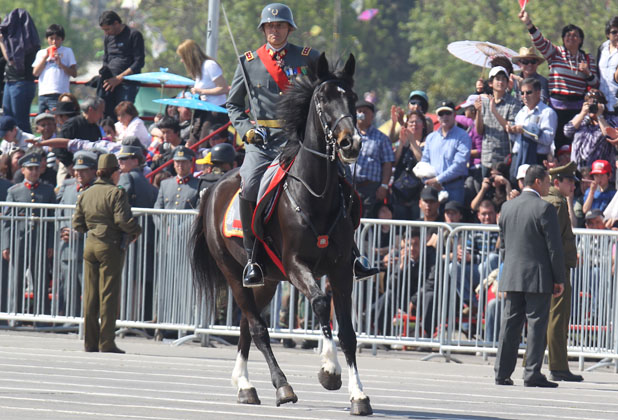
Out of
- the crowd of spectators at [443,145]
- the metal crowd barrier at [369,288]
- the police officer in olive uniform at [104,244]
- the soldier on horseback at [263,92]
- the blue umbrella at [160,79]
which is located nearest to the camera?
the soldier on horseback at [263,92]

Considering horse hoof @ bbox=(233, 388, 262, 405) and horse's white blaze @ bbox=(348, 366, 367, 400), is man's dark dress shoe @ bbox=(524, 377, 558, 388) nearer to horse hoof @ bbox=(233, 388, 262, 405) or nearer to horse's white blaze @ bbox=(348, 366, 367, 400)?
horse hoof @ bbox=(233, 388, 262, 405)

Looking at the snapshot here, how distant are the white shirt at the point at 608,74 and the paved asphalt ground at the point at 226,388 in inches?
166

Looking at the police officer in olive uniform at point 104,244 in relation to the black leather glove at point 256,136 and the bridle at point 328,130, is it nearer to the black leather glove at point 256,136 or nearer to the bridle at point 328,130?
the black leather glove at point 256,136

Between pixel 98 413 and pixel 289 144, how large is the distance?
261 centimetres

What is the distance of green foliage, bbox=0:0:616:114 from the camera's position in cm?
6781

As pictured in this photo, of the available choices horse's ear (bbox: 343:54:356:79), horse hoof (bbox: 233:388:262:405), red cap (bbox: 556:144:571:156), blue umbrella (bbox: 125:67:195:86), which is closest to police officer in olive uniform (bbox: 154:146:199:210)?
blue umbrella (bbox: 125:67:195:86)

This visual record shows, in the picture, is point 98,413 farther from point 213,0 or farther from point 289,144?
point 213,0

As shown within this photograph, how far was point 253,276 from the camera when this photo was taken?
34.8 ft

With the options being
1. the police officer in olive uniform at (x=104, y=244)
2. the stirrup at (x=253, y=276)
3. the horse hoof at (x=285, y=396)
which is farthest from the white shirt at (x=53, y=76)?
the horse hoof at (x=285, y=396)

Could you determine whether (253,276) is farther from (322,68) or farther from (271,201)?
(322,68)

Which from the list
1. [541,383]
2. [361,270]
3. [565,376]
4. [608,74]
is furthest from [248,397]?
[608,74]

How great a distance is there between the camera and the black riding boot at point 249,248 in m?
10.6

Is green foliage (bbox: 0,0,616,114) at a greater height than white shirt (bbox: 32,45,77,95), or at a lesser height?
greater

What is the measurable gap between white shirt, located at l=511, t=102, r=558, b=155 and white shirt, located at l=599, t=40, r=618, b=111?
35.1 inches
